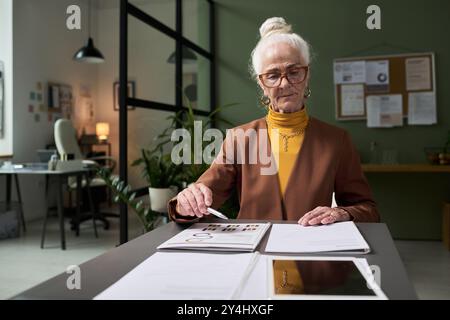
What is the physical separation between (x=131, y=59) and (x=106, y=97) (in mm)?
4477

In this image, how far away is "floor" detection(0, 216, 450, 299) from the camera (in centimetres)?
290

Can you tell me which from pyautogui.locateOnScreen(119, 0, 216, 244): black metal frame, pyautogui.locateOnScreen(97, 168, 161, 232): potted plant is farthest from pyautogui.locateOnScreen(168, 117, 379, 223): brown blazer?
pyautogui.locateOnScreen(119, 0, 216, 244): black metal frame

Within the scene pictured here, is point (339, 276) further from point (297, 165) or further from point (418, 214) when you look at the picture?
point (418, 214)

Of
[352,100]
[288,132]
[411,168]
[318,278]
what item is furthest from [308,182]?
[352,100]

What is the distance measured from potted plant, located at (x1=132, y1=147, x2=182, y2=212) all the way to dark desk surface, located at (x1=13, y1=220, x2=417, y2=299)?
2157 mm

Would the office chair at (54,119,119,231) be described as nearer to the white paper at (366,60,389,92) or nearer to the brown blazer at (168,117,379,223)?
the white paper at (366,60,389,92)

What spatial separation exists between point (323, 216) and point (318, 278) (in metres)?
0.44

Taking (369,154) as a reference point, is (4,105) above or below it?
above

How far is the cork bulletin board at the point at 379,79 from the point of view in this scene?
4227 mm

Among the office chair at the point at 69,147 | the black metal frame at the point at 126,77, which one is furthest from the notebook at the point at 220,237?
the office chair at the point at 69,147

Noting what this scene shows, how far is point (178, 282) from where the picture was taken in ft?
1.91

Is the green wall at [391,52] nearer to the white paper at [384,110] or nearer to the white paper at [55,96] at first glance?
the white paper at [384,110]

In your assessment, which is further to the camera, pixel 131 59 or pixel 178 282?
pixel 131 59

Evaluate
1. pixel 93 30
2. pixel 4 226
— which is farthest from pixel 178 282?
pixel 93 30
